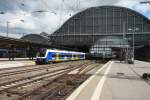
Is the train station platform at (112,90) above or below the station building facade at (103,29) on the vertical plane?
below

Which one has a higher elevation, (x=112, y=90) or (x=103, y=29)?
(x=103, y=29)

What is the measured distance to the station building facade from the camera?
118438mm

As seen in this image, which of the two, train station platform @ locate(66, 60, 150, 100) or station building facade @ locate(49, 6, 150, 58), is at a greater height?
station building facade @ locate(49, 6, 150, 58)

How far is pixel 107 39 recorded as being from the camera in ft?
406

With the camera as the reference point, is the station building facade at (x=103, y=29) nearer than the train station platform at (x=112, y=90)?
No

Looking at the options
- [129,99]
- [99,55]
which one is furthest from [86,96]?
[99,55]

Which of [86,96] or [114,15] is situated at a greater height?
[114,15]

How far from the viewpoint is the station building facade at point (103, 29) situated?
118 metres

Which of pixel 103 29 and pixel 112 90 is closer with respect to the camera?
pixel 112 90

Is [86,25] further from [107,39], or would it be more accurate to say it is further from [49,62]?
[49,62]

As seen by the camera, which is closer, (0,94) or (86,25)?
(0,94)

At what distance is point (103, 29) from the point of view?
120312mm

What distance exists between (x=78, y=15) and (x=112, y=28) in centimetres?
1869

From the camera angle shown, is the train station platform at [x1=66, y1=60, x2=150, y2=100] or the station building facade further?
the station building facade
